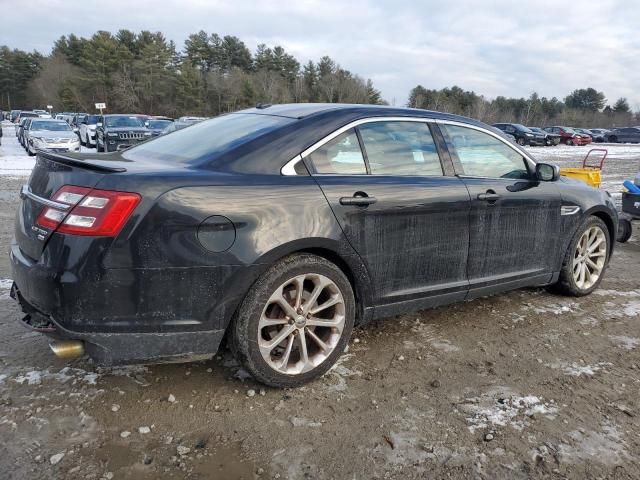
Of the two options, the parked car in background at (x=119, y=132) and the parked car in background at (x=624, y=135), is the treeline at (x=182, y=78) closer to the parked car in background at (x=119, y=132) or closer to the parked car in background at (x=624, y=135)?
the parked car in background at (x=624, y=135)

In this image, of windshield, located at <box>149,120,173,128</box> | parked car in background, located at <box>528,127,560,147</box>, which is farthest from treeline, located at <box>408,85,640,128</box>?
windshield, located at <box>149,120,173,128</box>

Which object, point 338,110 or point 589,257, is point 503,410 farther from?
point 589,257

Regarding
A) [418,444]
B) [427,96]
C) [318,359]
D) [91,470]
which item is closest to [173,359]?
[91,470]

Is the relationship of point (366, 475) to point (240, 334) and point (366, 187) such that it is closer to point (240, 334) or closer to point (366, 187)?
point (240, 334)

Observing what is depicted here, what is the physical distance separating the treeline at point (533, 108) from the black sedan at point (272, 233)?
195 feet

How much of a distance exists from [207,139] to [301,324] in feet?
4.28

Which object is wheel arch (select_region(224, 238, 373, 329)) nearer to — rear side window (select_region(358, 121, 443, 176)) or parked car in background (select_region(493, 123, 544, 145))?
rear side window (select_region(358, 121, 443, 176))

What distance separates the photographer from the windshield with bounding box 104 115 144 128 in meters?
19.3

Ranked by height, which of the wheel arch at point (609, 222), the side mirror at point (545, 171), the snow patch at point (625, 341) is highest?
the side mirror at point (545, 171)

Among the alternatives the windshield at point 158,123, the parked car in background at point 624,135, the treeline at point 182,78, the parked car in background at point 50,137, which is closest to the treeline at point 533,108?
the treeline at point 182,78

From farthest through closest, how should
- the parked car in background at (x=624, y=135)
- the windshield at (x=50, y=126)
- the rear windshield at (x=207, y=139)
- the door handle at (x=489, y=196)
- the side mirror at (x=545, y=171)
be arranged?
the parked car in background at (x=624, y=135)
the windshield at (x=50, y=126)
the side mirror at (x=545, y=171)
the door handle at (x=489, y=196)
the rear windshield at (x=207, y=139)

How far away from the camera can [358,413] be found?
2.72 metres

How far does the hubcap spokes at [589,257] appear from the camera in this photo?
4.57 metres

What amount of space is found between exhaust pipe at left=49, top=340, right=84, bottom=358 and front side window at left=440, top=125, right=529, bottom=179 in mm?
2701
